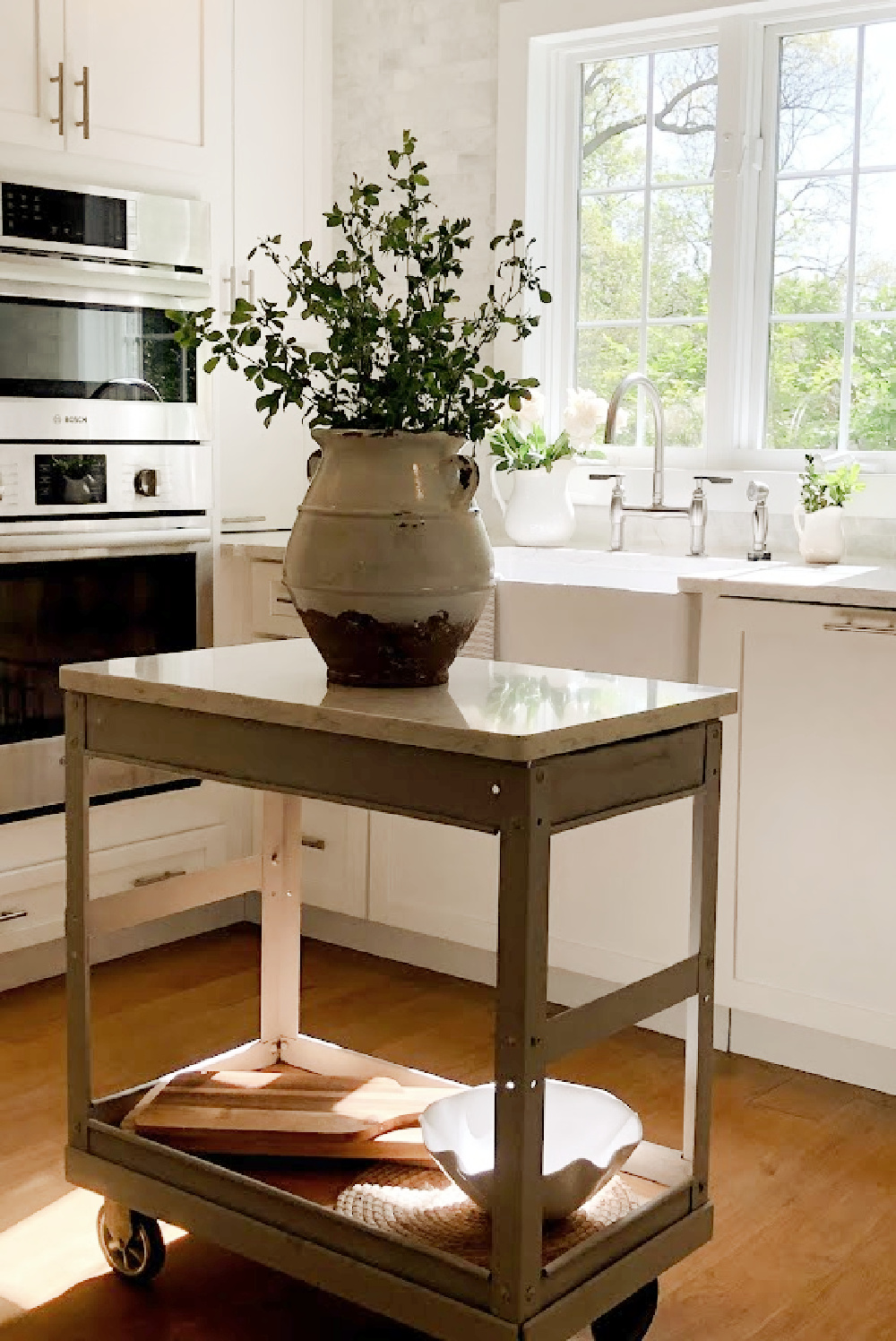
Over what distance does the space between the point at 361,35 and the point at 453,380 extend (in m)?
2.69

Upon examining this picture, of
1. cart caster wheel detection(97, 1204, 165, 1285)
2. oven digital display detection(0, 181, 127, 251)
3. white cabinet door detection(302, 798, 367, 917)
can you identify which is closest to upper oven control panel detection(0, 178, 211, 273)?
oven digital display detection(0, 181, 127, 251)

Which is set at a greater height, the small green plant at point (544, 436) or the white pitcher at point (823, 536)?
the small green plant at point (544, 436)

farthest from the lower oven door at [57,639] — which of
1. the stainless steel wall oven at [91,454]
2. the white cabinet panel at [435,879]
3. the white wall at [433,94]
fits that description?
the white wall at [433,94]

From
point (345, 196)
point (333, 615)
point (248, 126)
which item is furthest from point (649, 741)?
point (345, 196)

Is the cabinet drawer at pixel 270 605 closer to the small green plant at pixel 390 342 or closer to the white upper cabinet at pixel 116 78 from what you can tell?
the white upper cabinet at pixel 116 78

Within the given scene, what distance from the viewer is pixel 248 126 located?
3.98 m

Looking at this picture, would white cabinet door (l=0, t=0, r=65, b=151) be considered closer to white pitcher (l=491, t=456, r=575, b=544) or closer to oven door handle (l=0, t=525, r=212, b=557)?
oven door handle (l=0, t=525, r=212, b=557)

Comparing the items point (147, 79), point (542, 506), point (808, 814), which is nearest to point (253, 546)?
point (542, 506)

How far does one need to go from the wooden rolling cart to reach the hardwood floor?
13cm

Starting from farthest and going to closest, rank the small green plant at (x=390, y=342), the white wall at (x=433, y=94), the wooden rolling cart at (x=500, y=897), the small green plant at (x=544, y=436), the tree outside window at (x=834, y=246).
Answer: the white wall at (x=433, y=94)
the small green plant at (x=544, y=436)
the tree outside window at (x=834, y=246)
the small green plant at (x=390, y=342)
the wooden rolling cart at (x=500, y=897)

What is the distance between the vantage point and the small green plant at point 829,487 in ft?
11.6

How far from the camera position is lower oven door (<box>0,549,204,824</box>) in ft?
11.4

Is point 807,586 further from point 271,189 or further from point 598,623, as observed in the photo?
point 271,189

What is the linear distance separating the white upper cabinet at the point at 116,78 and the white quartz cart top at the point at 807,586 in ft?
5.24
